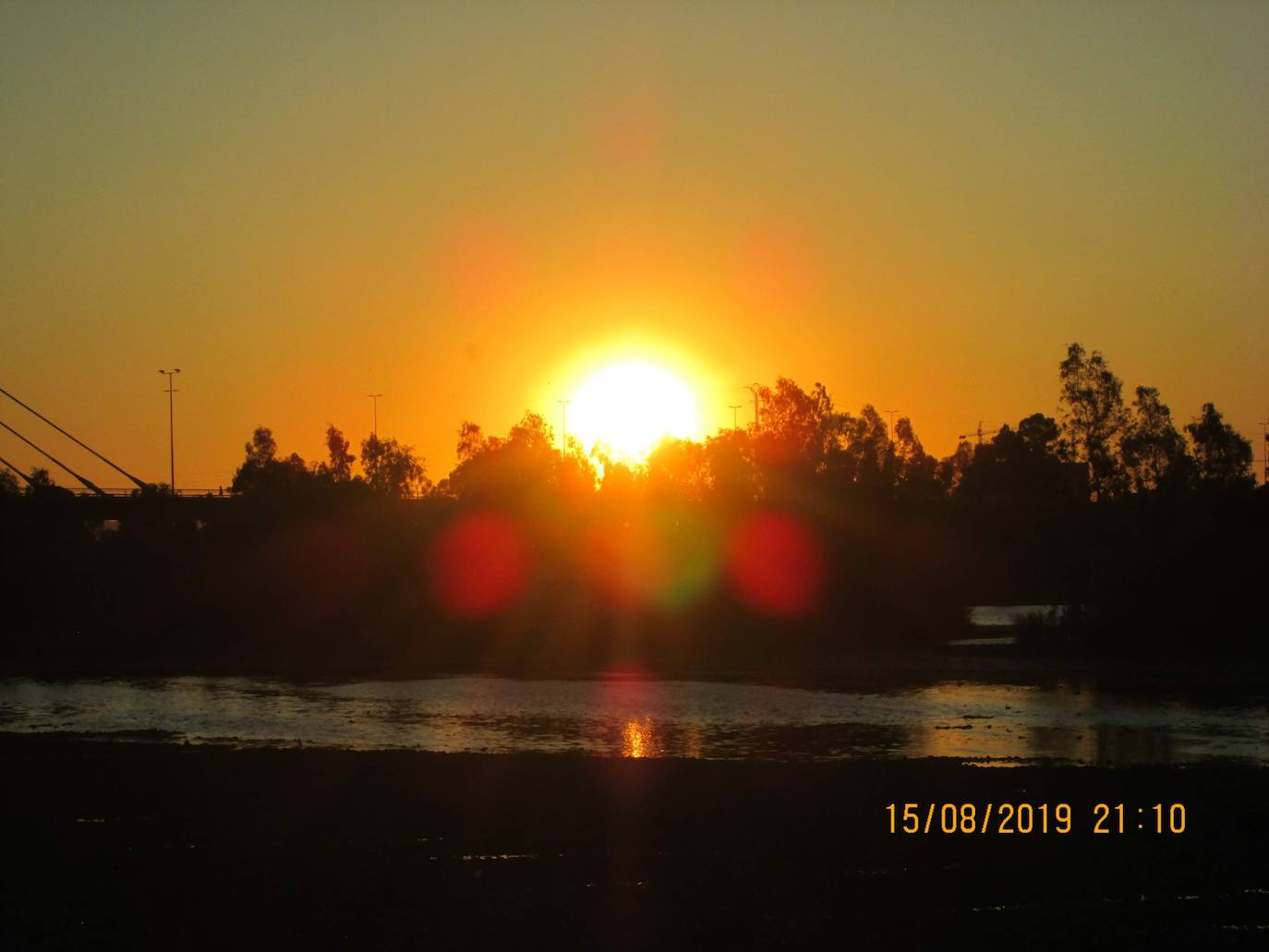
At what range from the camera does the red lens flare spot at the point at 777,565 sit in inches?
2638

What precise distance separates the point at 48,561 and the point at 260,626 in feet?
46.3

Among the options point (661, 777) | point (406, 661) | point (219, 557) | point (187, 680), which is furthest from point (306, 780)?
point (219, 557)

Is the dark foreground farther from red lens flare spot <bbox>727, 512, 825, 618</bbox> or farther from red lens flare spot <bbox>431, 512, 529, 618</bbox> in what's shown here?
red lens flare spot <bbox>727, 512, 825, 618</bbox>

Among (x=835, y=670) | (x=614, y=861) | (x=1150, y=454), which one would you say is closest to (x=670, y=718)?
(x=835, y=670)

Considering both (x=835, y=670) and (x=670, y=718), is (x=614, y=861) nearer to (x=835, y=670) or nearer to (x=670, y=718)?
(x=670, y=718)

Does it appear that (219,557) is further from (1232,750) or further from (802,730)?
(1232,750)

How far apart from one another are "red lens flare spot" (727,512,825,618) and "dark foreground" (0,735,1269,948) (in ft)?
140

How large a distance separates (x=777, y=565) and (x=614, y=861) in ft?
179

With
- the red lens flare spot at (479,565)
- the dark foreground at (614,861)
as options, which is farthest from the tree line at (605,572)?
the dark foreground at (614,861)

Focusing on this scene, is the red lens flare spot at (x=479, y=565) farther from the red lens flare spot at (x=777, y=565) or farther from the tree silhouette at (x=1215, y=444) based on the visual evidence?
the tree silhouette at (x=1215, y=444)

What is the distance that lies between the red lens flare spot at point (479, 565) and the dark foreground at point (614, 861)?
41593mm

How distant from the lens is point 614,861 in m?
16.8

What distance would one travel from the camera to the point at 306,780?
23.2 metres
